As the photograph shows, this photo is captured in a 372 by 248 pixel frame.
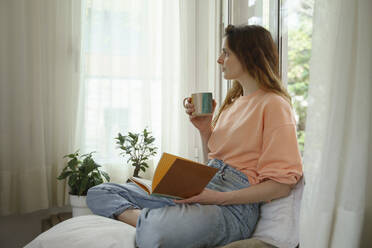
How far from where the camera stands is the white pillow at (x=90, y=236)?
1093 millimetres

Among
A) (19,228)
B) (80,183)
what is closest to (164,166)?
(80,183)

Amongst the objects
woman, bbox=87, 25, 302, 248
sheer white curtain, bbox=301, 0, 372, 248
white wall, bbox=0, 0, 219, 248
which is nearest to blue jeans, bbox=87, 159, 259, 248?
woman, bbox=87, 25, 302, 248

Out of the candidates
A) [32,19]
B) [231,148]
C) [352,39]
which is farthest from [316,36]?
[32,19]

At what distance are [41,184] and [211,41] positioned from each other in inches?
54.3

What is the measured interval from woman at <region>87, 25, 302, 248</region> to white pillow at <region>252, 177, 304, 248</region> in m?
0.04

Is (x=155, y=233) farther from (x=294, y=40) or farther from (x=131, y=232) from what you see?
(x=294, y=40)

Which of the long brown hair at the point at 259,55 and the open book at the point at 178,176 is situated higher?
the long brown hair at the point at 259,55

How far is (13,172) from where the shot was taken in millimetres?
2084

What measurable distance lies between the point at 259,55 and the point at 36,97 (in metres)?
1.45

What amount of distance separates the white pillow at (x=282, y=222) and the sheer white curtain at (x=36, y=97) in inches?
56.5

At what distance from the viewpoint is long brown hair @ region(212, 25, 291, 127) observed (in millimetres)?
1285

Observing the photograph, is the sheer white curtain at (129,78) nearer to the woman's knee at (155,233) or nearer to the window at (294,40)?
the window at (294,40)

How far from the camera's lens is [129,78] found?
2305 mm

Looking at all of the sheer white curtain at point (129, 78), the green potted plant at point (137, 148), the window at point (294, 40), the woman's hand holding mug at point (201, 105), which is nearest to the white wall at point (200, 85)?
the sheer white curtain at point (129, 78)
